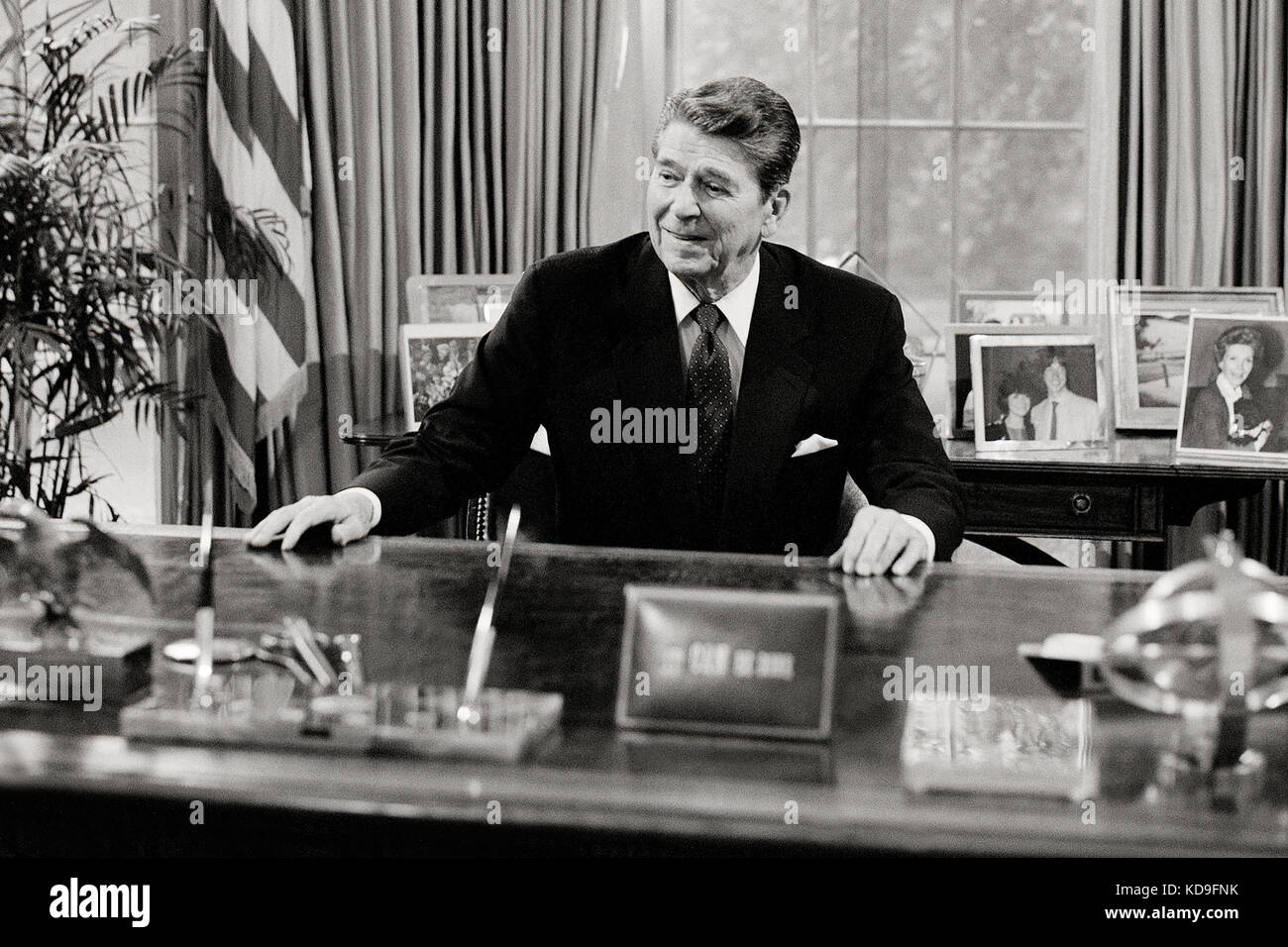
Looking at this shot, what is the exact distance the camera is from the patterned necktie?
8.46 feet

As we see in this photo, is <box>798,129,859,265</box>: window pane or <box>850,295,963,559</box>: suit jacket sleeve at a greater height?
<box>798,129,859,265</box>: window pane

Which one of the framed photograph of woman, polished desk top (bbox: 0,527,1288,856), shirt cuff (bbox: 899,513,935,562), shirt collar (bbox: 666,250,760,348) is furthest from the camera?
the framed photograph of woman

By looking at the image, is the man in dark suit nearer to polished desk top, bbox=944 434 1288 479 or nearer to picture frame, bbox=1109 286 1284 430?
polished desk top, bbox=944 434 1288 479

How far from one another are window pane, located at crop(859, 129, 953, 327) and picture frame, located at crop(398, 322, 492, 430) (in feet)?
4.40

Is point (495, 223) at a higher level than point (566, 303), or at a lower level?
higher

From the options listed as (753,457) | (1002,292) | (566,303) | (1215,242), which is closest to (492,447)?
(566,303)

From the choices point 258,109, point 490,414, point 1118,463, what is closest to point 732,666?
point 490,414

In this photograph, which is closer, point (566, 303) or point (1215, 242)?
point (566, 303)

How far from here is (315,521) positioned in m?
2.15

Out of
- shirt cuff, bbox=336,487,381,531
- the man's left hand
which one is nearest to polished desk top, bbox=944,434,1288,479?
the man's left hand
